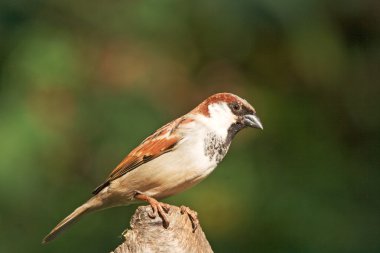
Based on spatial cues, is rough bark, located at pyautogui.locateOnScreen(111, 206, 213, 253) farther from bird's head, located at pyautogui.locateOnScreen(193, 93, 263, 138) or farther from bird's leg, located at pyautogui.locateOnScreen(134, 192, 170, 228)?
bird's head, located at pyautogui.locateOnScreen(193, 93, 263, 138)

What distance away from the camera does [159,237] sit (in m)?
2.73

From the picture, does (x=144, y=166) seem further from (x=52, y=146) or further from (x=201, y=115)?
(x=52, y=146)

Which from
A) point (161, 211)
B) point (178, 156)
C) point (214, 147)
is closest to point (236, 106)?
point (214, 147)

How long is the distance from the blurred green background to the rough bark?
2426mm

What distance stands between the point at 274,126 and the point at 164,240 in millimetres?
3214

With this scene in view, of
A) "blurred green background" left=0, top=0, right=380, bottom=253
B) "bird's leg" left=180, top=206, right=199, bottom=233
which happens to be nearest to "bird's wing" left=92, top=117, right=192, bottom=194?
"bird's leg" left=180, top=206, right=199, bottom=233

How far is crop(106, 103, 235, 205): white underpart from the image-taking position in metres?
3.45

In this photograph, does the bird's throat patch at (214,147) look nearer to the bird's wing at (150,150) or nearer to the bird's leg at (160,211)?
the bird's wing at (150,150)

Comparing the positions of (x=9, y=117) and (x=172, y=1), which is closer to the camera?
(x=9, y=117)

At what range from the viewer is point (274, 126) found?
231 inches

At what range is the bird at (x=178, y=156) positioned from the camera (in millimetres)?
3469

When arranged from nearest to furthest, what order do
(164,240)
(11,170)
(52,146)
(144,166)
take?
(164,240), (144,166), (11,170), (52,146)

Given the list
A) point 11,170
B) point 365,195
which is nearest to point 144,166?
point 11,170

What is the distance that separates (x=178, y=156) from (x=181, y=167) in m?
0.08
